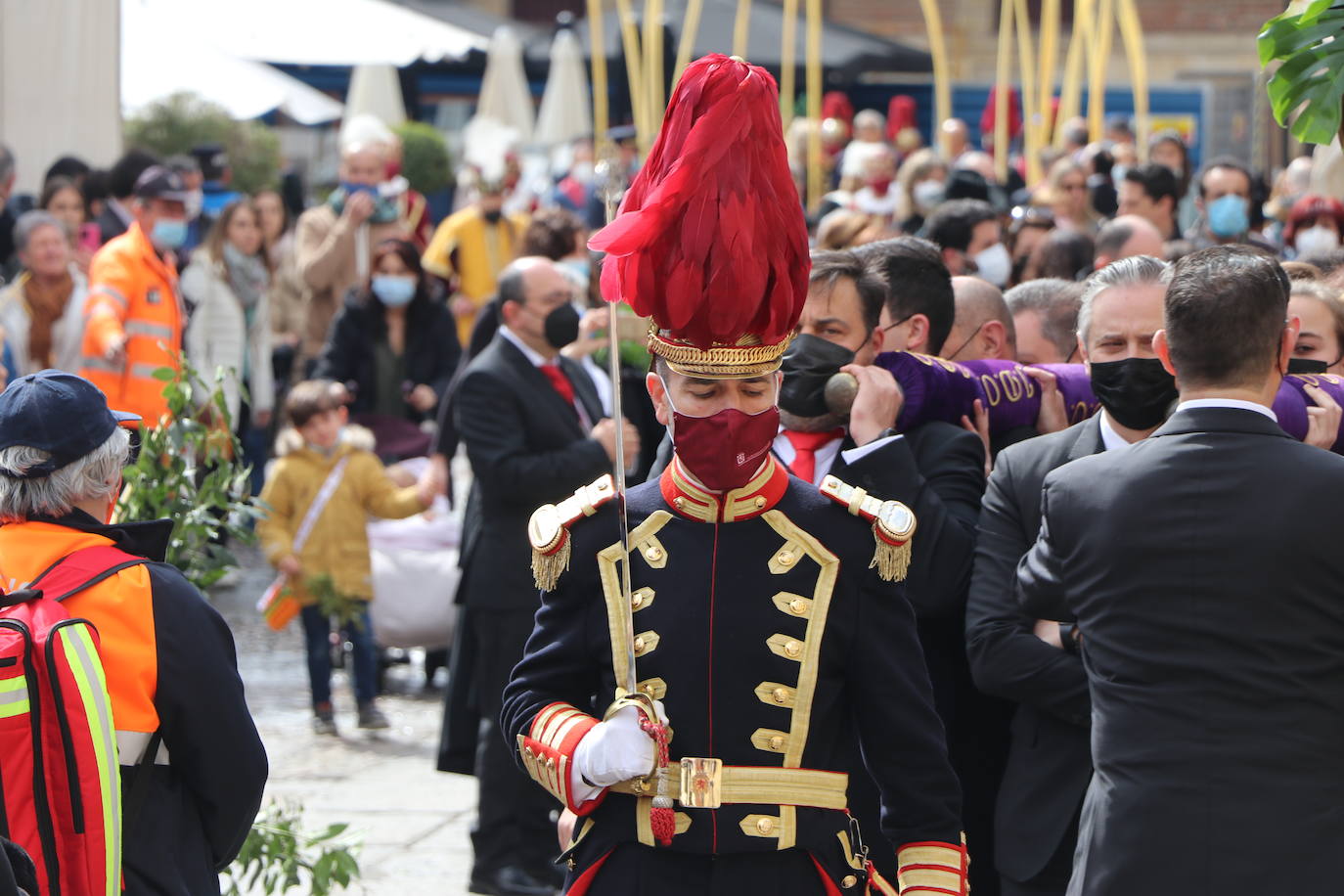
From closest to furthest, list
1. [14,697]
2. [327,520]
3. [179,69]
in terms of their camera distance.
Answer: [14,697] < [327,520] < [179,69]

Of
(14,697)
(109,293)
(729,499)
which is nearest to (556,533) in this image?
(729,499)

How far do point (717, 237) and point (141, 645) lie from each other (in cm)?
127

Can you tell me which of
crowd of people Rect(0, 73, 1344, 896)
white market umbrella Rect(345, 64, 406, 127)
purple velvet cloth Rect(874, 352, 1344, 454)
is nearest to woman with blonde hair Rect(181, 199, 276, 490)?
crowd of people Rect(0, 73, 1344, 896)

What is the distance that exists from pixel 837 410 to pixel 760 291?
3.68ft

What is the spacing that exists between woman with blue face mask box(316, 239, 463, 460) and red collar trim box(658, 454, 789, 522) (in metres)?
6.18

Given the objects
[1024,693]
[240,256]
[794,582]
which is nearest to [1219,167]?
[240,256]

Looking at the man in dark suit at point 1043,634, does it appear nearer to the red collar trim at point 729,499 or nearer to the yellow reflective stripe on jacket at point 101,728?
the red collar trim at point 729,499

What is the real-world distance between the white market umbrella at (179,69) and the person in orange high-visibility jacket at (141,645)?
11059 mm

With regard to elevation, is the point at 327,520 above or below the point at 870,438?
below

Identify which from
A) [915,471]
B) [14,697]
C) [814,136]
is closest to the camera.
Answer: [14,697]

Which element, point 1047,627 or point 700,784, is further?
point 1047,627

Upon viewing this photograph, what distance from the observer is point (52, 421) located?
3.33m

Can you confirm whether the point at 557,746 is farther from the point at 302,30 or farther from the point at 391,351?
the point at 302,30

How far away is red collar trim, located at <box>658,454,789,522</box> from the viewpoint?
3021 millimetres
